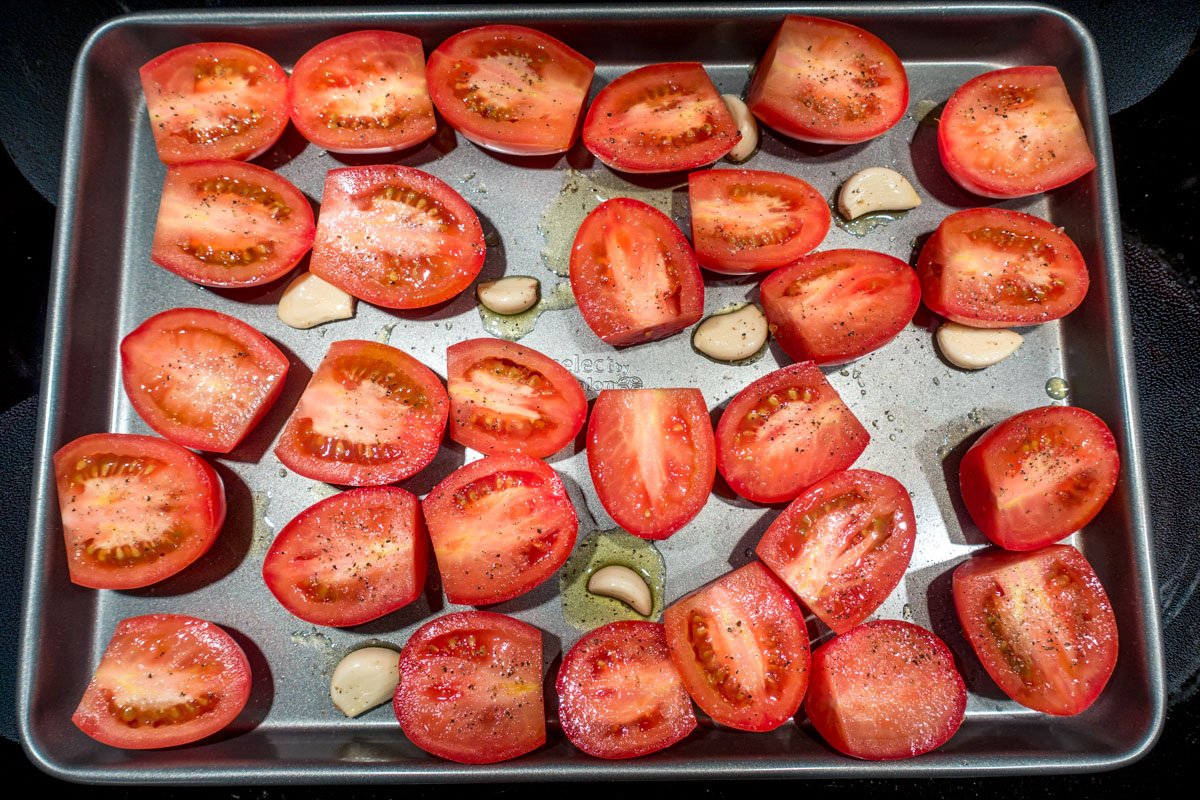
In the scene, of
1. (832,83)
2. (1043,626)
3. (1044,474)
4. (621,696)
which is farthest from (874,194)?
(621,696)

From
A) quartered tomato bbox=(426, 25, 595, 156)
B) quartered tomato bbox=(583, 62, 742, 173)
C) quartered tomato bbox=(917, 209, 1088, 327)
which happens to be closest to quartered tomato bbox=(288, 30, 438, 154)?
quartered tomato bbox=(426, 25, 595, 156)

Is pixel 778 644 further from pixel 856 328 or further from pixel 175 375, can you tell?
pixel 175 375

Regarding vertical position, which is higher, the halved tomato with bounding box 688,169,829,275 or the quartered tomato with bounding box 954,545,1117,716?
the halved tomato with bounding box 688,169,829,275

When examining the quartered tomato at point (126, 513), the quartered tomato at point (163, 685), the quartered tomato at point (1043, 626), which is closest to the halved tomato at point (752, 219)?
the quartered tomato at point (1043, 626)

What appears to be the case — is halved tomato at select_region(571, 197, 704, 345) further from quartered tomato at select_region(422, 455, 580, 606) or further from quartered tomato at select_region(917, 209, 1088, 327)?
quartered tomato at select_region(917, 209, 1088, 327)

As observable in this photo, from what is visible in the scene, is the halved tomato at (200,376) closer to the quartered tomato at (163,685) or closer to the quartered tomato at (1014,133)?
the quartered tomato at (163,685)
